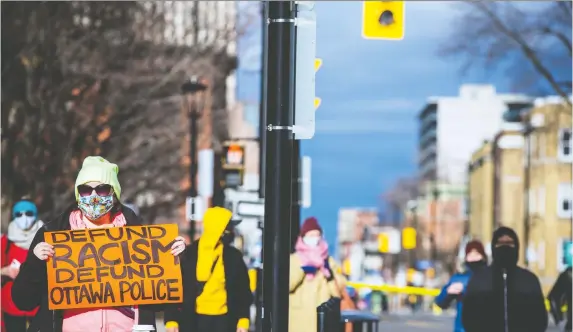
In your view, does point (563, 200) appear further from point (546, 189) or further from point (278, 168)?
point (278, 168)

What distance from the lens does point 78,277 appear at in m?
8.74

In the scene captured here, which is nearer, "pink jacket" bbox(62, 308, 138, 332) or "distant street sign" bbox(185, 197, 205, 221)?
"pink jacket" bbox(62, 308, 138, 332)

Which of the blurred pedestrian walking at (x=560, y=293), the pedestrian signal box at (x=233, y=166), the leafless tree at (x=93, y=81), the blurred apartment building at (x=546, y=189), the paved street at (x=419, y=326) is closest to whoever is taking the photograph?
the blurred pedestrian walking at (x=560, y=293)

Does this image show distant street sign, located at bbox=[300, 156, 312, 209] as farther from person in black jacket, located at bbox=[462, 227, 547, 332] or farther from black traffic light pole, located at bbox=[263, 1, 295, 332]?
black traffic light pole, located at bbox=[263, 1, 295, 332]

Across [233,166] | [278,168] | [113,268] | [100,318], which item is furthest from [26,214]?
[233,166]

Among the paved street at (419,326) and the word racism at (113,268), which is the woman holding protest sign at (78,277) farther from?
the paved street at (419,326)

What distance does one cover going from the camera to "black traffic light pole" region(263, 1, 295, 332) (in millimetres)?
8328

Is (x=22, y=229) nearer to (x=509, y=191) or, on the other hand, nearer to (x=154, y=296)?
(x=154, y=296)

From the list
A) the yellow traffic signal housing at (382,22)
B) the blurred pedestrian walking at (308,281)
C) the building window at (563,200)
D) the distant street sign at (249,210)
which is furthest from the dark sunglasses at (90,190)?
the building window at (563,200)

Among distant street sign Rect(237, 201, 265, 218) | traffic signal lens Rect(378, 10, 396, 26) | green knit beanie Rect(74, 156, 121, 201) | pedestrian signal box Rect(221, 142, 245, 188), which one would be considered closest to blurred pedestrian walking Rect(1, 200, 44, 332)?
traffic signal lens Rect(378, 10, 396, 26)

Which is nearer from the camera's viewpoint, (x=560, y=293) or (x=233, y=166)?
(x=560, y=293)

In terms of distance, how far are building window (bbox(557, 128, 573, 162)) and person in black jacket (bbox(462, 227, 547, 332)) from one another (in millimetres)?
84561

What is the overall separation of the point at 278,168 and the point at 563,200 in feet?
298

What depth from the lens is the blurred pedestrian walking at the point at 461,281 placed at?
12.8 meters
